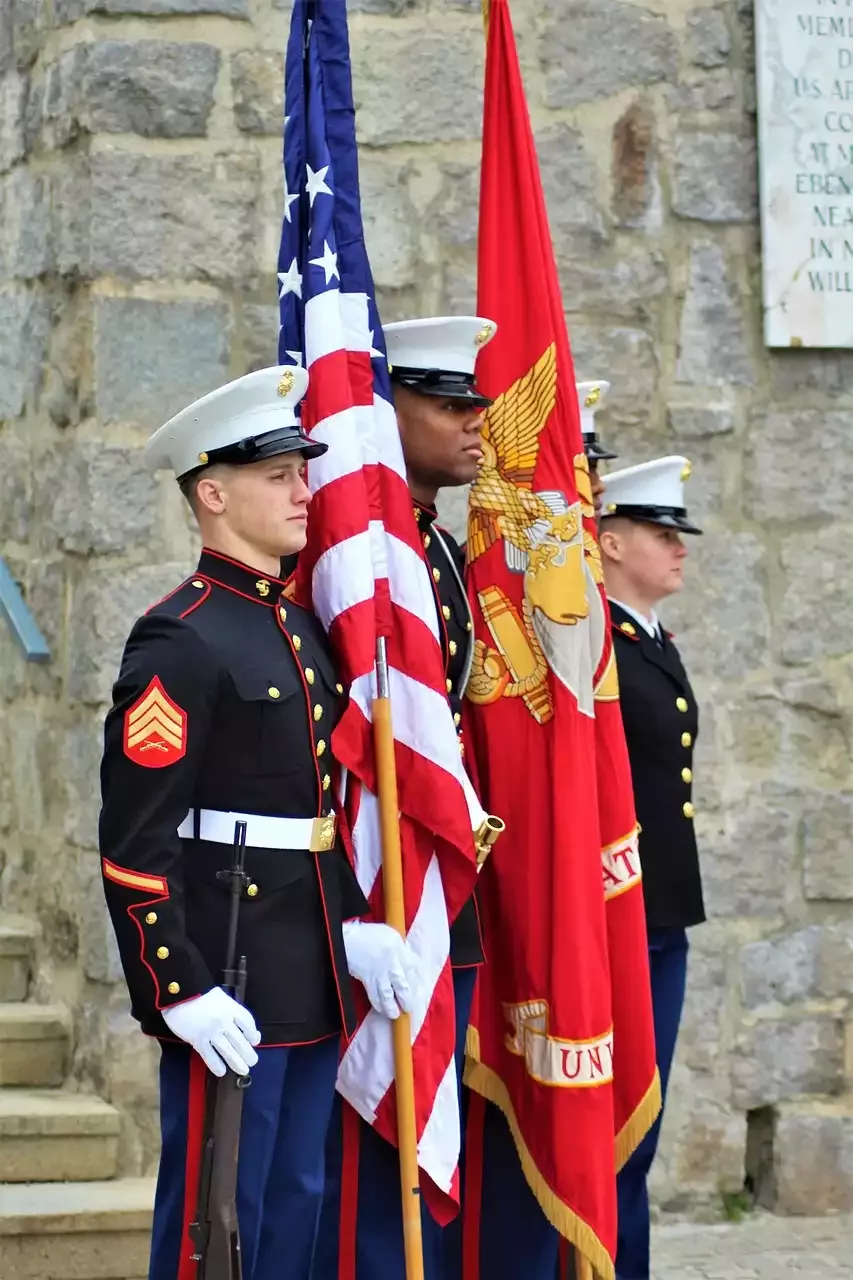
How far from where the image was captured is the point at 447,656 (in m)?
3.13

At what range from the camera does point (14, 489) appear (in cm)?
448

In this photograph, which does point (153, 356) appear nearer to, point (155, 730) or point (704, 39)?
point (704, 39)

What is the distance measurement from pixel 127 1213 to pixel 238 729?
1525 mm

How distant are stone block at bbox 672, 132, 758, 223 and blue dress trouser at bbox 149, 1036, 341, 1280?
2.46 meters

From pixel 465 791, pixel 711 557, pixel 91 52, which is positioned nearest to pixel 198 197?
pixel 91 52

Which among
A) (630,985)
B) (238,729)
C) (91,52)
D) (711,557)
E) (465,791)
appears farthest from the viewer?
(711,557)

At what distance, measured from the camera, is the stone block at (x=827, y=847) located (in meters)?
4.46

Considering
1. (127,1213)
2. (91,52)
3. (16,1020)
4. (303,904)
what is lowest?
(127,1213)

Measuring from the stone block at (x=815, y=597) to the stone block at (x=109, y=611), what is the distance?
143 cm

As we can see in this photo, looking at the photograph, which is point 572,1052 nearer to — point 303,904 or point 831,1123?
point 303,904

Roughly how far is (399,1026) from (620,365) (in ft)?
6.81

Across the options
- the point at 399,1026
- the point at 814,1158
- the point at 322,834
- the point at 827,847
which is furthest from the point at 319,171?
the point at 814,1158

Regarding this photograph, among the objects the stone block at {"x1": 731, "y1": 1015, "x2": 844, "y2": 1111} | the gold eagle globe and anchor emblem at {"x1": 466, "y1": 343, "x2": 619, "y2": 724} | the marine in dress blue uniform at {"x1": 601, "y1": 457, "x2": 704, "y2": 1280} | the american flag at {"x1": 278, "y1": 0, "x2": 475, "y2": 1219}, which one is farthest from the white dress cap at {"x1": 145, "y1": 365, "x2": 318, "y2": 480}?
the stone block at {"x1": 731, "y1": 1015, "x2": 844, "y2": 1111}

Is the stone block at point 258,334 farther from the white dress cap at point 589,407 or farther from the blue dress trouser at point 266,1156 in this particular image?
the blue dress trouser at point 266,1156
